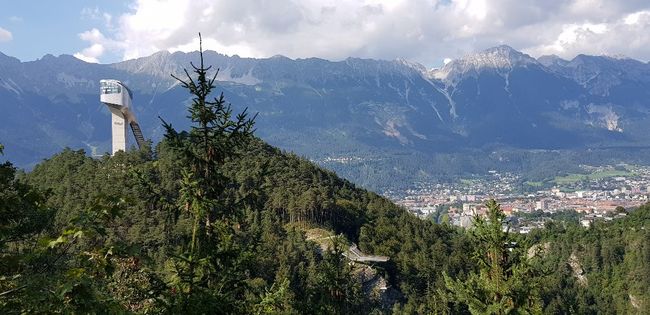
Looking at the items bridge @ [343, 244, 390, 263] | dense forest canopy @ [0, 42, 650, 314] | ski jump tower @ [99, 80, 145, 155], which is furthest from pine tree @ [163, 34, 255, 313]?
ski jump tower @ [99, 80, 145, 155]

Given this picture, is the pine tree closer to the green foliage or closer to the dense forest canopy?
the dense forest canopy

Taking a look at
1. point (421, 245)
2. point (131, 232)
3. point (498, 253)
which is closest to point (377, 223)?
point (421, 245)

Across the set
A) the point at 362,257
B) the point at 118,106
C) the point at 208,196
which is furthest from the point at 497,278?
the point at 118,106

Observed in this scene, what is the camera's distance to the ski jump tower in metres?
60.6

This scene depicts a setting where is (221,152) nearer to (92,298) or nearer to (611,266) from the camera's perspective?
(92,298)

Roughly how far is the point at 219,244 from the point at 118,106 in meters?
56.1

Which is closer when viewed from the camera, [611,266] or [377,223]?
[377,223]

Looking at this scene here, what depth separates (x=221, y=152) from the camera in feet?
30.9

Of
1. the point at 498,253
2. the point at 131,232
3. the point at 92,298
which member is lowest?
the point at 131,232

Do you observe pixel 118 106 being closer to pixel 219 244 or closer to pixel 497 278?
pixel 497 278

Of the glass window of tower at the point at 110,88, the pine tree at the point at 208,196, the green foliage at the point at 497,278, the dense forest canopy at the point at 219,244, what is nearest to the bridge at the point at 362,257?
the dense forest canopy at the point at 219,244

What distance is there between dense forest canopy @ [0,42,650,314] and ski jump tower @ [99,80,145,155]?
3445 millimetres

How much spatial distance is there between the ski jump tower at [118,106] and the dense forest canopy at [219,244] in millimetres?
3445

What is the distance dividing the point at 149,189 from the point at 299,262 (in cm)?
3920
